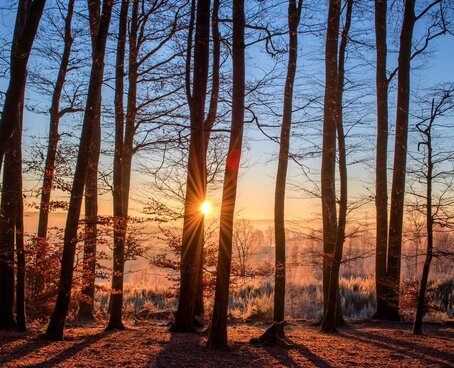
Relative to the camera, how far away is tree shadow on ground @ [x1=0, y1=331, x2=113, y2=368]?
6035 mm

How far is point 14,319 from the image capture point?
29.7 feet

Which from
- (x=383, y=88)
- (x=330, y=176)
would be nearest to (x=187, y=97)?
(x=330, y=176)

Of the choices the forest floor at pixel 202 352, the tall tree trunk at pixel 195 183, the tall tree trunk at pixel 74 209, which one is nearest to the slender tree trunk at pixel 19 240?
the forest floor at pixel 202 352

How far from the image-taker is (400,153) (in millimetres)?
13367

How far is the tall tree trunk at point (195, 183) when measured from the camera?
8281 millimetres

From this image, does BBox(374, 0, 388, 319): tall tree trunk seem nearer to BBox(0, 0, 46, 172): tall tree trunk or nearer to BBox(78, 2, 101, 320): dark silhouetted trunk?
BBox(78, 2, 101, 320): dark silhouetted trunk

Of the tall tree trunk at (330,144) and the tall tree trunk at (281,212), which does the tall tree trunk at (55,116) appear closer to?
the tall tree trunk at (281,212)

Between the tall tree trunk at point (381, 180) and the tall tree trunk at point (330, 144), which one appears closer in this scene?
the tall tree trunk at point (330, 144)

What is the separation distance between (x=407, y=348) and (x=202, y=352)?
3.71 metres

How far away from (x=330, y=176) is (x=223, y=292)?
17.7 ft

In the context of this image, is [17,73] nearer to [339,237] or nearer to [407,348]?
[339,237]

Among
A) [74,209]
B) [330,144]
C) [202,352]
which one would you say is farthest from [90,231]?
[330,144]

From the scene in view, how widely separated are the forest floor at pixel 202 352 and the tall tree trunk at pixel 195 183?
72 cm

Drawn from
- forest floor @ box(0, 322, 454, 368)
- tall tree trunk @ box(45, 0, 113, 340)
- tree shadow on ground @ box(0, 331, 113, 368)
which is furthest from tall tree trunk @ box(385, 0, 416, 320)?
tree shadow on ground @ box(0, 331, 113, 368)
